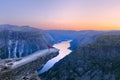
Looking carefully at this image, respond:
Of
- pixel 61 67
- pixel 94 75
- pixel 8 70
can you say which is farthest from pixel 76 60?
pixel 8 70

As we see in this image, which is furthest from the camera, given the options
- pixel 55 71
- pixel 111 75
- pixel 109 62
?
pixel 55 71

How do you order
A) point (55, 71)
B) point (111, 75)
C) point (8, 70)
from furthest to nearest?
point (55, 71) → point (111, 75) → point (8, 70)

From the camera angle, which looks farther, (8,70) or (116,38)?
(116,38)

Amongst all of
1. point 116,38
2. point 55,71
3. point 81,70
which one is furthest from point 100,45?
point 55,71

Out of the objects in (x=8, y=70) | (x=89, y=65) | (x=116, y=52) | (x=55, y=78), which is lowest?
(x=55, y=78)

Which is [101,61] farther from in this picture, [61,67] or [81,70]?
[61,67]

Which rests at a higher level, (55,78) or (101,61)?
(101,61)
